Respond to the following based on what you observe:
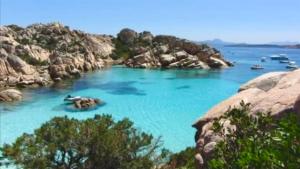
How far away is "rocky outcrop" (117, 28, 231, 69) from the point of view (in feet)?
261

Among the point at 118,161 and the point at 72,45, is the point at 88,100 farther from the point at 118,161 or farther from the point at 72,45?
the point at 72,45

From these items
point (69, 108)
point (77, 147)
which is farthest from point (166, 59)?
point (77, 147)

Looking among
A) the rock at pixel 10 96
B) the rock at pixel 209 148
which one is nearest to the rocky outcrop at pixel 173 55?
the rock at pixel 10 96

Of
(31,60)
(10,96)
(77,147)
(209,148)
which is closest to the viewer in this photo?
(209,148)

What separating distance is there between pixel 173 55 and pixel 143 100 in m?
39.9

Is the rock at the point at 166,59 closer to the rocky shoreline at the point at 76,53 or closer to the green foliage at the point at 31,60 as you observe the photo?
the rocky shoreline at the point at 76,53

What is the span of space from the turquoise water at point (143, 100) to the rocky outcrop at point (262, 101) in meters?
10.8

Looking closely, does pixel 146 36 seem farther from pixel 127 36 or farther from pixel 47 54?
A: pixel 47 54

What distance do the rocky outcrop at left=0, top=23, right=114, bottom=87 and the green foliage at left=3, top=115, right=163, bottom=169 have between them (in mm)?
40007

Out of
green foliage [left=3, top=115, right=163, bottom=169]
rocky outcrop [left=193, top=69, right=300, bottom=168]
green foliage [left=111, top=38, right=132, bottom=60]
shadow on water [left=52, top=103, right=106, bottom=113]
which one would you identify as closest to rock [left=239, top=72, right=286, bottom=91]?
rocky outcrop [left=193, top=69, right=300, bottom=168]

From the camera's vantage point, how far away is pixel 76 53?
251 feet

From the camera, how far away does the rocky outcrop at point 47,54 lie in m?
57.0

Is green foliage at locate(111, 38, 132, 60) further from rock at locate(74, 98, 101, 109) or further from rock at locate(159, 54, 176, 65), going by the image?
rock at locate(74, 98, 101, 109)

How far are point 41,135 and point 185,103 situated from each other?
28503 mm
